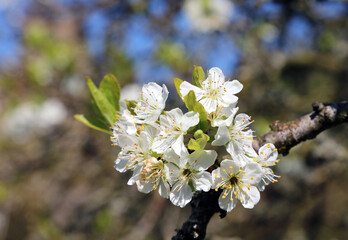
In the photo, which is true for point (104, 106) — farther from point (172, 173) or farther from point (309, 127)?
point (309, 127)

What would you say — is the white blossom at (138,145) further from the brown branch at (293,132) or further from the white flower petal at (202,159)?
the brown branch at (293,132)

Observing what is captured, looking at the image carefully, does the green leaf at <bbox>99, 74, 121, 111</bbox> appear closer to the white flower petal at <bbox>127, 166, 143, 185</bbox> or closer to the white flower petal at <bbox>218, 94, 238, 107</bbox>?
the white flower petal at <bbox>127, 166, 143, 185</bbox>

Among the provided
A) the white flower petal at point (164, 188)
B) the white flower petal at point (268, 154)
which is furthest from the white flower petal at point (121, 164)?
the white flower petal at point (268, 154)

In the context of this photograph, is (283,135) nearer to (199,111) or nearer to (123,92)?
(199,111)

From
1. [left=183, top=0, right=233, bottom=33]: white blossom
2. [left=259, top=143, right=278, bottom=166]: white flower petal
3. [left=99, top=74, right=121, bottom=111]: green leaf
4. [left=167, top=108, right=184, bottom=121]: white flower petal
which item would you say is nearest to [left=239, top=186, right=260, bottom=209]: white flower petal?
[left=259, top=143, right=278, bottom=166]: white flower petal

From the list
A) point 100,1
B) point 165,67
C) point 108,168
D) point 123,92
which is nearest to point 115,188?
point 108,168

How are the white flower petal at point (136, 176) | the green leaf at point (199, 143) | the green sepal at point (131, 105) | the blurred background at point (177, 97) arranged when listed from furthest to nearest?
1. the blurred background at point (177, 97)
2. the green sepal at point (131, 105)
3. the white flower petal at point (136, 176)
4. the green leaf at point (199, 143)
